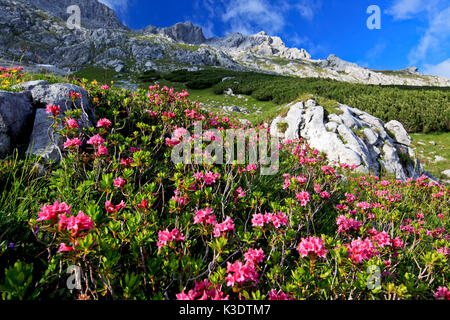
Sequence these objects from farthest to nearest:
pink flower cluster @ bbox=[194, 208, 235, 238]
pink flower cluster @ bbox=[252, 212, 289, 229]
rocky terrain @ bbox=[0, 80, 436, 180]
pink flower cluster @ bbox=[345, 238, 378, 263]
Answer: rocky terrain @ bbox=[0, 80, 436, 180] < pink flower cluster @ bbox=[252, 212, 289, 229] < pink flower cluster @ bbox=[194, 208, 235, 238] < pink flower cluster @ bbox=[345, 238, 378, 263]

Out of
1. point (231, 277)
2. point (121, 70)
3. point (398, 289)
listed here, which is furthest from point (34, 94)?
point (121, 70)

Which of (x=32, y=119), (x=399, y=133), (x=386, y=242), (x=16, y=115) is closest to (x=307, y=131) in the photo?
(x=399, y=133)

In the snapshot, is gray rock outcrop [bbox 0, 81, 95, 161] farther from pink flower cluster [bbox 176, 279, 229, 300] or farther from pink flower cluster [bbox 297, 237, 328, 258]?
pink flower cluster [bbox 297, 237, 328, 258]

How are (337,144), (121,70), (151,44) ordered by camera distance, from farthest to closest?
(151,44) → (121,70) → (337,144)

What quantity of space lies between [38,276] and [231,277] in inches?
65.7

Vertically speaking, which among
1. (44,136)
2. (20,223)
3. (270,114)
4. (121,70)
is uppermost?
(121,70)

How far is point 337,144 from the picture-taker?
22.9ft

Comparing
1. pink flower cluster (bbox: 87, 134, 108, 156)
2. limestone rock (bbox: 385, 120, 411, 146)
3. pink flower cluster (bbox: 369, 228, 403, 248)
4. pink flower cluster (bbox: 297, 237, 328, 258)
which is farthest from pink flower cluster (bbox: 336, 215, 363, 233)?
limestone rock (bbox: 385, 120, 411, 146)

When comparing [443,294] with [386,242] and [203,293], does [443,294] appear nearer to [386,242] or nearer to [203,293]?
[386,242]

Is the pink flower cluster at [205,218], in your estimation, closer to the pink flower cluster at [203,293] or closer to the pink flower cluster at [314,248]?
the pink flower cluster at [203,293]

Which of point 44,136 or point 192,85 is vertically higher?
point 192,85

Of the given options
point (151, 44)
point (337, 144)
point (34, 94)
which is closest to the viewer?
point (34, 94)

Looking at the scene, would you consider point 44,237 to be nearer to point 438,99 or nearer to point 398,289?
point 398,289

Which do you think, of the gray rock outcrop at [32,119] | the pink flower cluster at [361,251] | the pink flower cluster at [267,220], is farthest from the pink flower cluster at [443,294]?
the gray rock outcrop at [32,119]
